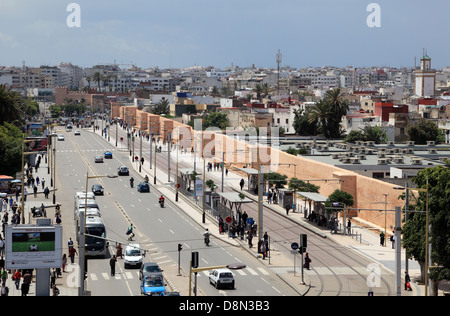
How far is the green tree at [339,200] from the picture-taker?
4778 cm

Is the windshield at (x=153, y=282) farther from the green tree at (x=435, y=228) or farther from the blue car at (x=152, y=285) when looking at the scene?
the green tree at (x=435, y=228)

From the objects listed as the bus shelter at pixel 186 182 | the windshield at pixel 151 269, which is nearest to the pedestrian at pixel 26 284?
the windshield at pixel 151 269

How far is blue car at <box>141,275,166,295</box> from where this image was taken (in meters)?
31.1

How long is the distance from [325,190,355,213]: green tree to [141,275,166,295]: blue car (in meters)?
17.8

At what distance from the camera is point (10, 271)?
35094mm

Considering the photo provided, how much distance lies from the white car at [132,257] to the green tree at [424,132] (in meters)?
66.0

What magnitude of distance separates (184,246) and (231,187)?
25126 mm

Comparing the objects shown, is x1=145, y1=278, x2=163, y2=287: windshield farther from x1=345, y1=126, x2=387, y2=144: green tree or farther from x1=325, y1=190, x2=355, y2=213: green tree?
x1=345, y1=126, x2=387, y2=144: green tree

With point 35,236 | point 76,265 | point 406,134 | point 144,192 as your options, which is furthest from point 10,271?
point 406,134

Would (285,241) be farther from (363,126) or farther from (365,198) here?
(363,126)

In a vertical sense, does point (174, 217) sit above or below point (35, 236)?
below

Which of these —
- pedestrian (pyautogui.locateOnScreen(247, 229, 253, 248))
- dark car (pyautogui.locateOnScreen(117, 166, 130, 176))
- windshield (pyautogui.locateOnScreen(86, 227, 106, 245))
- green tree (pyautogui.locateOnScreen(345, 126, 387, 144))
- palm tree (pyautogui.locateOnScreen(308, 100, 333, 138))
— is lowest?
dark car (pyautogui.locateOnScreen(117, 166, 130, 176))

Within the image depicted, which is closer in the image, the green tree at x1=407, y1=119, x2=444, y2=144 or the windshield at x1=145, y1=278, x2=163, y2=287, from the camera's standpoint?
the windshield at x1=145, y1=278, x2=163, y2=287

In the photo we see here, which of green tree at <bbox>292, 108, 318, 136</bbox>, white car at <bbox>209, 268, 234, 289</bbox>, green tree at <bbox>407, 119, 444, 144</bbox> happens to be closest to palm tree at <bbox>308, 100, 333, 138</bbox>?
green tree at <bbox>292, 108, 318, 136</bbox>
